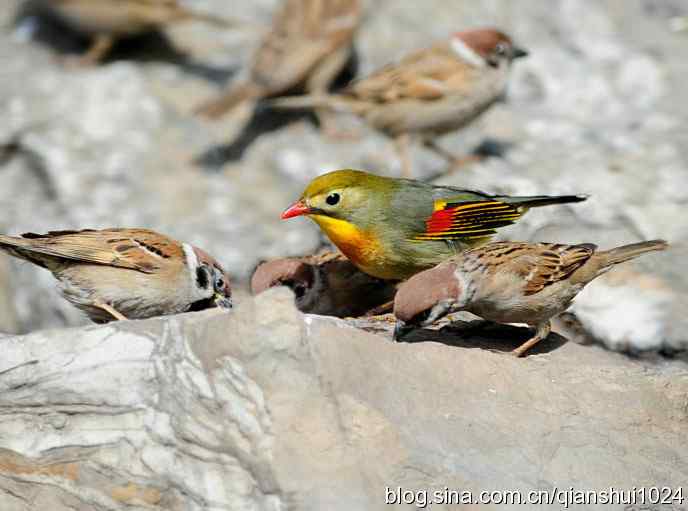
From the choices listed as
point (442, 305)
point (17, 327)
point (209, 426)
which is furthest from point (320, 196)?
point (17, 327)

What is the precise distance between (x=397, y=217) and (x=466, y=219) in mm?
427

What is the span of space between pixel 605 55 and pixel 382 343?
6093mm

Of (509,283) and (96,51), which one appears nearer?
(509,283)

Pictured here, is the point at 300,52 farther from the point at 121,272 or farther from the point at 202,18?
the point at 121,272

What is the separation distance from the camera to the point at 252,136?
393 inches

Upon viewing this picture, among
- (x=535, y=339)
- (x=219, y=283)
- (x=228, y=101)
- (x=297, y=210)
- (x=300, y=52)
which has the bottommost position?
(x=228, y=101)

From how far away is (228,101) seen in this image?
968 centimetres

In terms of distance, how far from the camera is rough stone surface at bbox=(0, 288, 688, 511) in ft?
13.5

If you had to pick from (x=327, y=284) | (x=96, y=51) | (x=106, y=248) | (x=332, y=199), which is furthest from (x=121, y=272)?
(x=96, y=51)

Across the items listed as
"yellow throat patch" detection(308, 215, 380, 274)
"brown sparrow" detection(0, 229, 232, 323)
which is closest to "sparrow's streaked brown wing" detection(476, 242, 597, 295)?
"yellow throat patch" detection(308, 215, 380, 274)

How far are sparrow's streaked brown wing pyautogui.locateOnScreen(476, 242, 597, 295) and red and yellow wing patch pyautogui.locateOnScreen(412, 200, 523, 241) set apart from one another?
1.67 ft

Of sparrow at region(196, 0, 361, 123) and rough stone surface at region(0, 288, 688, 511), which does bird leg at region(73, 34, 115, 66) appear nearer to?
sparrow at region(196, 0, 361, 123)

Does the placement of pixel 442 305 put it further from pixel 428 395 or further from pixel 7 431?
pixel 7 431

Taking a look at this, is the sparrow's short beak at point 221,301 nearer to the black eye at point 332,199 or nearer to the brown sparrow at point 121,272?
the brown sparrow at point 121,272
